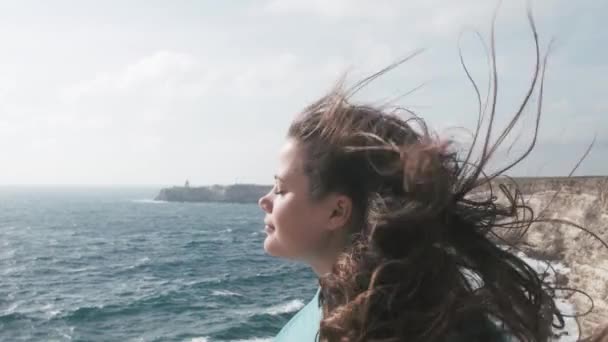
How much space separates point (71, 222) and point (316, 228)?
9620 cm

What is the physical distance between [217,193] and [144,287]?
417 feet

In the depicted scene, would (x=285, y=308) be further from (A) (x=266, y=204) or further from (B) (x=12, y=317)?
(A) (x=266, y=204)

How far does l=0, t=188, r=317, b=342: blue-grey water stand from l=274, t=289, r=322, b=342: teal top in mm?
22079

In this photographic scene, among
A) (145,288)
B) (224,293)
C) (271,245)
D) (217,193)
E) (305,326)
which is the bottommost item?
(224,293)

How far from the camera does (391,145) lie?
168 centimetres

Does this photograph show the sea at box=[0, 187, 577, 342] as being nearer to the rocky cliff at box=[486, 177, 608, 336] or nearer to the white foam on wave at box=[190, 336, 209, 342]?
the white foam on wave at box=[190, 336, 209, 342]

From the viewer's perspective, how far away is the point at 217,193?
163m

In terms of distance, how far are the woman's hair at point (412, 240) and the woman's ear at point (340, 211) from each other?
19mm

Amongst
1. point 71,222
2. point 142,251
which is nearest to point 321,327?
point 142,251

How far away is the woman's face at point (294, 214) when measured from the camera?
1777 millimetres

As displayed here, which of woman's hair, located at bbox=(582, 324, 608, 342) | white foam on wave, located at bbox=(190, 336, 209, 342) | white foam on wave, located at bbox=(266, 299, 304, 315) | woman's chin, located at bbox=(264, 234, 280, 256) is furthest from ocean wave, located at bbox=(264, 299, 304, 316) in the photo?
woman's hair, located at bbox=(582, 324, 608, 342)

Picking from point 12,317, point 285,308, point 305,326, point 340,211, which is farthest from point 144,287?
point 340,211

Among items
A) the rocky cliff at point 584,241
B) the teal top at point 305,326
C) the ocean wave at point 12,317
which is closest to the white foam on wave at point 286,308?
the ocean wave at point 12,317

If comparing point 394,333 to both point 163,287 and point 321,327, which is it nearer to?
point 321,327
